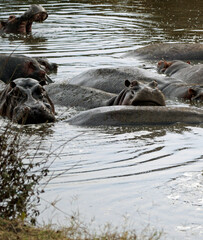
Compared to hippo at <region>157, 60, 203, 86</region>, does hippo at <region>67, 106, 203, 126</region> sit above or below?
above

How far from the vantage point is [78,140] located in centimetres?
674

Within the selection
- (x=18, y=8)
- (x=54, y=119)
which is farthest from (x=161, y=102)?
(x=18, y=8)

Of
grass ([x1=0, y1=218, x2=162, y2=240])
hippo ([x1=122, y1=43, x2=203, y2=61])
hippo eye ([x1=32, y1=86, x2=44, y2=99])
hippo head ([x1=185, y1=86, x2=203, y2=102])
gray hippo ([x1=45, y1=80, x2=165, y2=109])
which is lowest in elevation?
→ hippo ([x1=122, y1=43, x2=203, y2=61])

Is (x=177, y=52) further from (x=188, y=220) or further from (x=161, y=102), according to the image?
(x=188, y=220)

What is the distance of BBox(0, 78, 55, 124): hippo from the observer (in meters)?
7.59

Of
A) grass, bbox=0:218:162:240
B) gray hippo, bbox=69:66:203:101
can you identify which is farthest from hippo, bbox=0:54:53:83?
grass, bbox=0:218:162:240

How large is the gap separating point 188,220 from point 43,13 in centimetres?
1276

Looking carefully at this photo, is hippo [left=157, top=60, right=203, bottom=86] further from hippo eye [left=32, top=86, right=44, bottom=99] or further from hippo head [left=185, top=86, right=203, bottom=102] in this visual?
hippo eye [left=32, top=86, right=44, bottom=99]

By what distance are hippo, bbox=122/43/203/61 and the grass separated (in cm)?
987

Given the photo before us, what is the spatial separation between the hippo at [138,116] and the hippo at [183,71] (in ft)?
10.6

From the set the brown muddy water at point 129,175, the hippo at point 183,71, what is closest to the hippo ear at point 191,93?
the hippo at point 183,71

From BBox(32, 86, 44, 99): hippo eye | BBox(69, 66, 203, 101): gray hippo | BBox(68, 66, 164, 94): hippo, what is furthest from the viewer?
BBox(68, 66, 164, 94): hippo

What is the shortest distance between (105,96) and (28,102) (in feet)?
6.02

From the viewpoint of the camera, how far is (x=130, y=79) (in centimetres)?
1037
